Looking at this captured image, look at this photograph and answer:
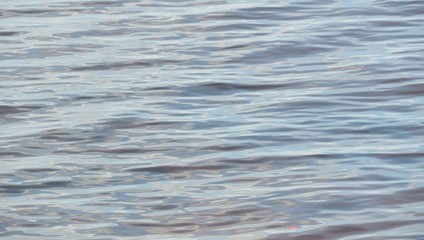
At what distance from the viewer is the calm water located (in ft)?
14.8

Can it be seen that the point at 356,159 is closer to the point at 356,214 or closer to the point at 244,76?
the point at 356,214

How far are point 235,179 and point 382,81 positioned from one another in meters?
1.73

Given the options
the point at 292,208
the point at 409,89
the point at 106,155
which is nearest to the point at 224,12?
the point at 409,89

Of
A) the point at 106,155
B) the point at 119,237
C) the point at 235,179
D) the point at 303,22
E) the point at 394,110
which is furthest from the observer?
the point at 303,22

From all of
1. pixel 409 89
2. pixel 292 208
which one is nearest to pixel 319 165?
pixel 292 208

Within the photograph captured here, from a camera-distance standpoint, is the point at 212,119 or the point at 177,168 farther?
the point at 212,119

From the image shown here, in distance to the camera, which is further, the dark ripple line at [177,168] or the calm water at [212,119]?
the dark ripple line at [177,168]

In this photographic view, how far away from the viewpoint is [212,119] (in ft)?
19.0

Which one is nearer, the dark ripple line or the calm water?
the calm water

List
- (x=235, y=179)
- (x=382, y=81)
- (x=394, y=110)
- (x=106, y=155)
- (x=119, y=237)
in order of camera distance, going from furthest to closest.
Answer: (x=382, y=81) < (x=394, y=110) < (x=106, y=155) < (x=235, y=179) < (x=119, y=237)

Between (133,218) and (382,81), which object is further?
(382,81)

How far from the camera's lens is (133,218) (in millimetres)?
4488

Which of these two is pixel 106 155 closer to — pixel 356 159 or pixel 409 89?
pixel 356 159

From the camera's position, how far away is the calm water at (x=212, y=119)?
4.52 m
